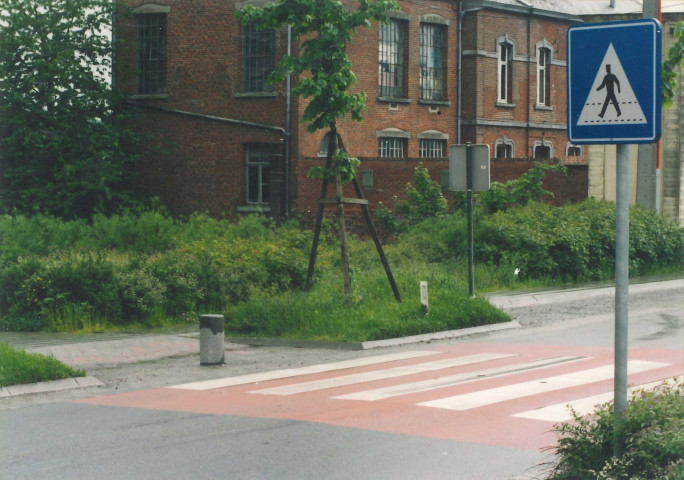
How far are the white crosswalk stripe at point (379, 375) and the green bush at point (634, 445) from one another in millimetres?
4410

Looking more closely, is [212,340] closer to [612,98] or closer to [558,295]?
[612,98]

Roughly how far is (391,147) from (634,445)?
29.5 m

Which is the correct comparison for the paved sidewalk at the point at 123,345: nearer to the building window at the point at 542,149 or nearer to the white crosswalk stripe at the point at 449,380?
the white crosswalk stripe at the point at 449,380

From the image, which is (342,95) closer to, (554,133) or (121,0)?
(121,0)

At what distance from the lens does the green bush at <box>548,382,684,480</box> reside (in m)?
6.01

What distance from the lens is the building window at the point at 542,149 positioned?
40.7 meters

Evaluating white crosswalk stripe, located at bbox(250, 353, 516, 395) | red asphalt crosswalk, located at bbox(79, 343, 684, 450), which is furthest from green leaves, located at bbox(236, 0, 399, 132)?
white crosswalk stripe, located at bbox(250, 353, 516, 395)

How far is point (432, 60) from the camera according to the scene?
37.0 metres

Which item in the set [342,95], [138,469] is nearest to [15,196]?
[342,95]

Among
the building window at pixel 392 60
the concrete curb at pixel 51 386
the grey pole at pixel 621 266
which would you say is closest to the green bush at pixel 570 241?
the building window at pixel 392 60

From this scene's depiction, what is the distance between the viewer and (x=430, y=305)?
1684cm

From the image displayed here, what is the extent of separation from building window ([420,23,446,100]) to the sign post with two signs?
30.5 m

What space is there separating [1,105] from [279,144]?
8859 millimetres

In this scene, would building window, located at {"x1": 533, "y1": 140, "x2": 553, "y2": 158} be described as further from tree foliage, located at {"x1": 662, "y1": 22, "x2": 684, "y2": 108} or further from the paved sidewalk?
tree foliage, located at {"x1": 662, "y1": 22, "x2": 684, "y2": 108}
